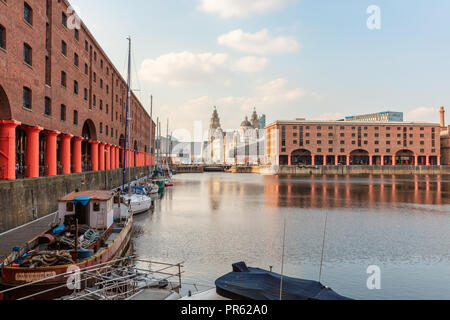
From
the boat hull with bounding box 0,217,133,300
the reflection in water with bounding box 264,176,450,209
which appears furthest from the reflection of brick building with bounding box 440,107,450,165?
the boat hull with bounding box 0,217,133,300

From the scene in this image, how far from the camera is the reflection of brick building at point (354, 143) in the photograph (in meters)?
148

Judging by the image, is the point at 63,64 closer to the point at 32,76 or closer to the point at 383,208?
the point at 32,76

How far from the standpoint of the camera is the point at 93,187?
47562 millimetres

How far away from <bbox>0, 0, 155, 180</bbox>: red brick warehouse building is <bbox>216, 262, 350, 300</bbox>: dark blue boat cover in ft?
70.7

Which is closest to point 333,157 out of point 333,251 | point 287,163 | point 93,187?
point 287,163

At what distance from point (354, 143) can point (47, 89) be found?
456ft

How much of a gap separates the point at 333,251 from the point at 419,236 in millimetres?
10531

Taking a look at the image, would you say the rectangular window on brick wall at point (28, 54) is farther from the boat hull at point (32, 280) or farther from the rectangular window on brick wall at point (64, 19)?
the boat hull at point (32, 280)

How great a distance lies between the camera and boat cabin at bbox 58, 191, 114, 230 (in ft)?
66.6

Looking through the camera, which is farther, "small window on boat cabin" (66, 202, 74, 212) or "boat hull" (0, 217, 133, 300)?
"small window on boat cabin" (66, 202, 74, 212)

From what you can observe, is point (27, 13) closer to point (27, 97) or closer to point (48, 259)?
point (27, 97)

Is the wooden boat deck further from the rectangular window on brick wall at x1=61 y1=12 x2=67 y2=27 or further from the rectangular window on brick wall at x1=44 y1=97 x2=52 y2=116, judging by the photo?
the rectangular window on brick wall at x1=61 y1=12 x2=67 y2=27

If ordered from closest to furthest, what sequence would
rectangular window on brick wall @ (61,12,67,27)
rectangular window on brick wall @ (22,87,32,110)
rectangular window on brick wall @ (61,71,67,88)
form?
1. rectangular window on brick wall @ (22,87,32,110)
2. rectangular window on brick wall @ (61,12,67,27)
3. rectangular window on brick wall @ (61,71,67,88)

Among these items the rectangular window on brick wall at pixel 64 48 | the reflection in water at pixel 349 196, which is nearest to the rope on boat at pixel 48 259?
the rectangular window on brick wall at pixel 64 48
